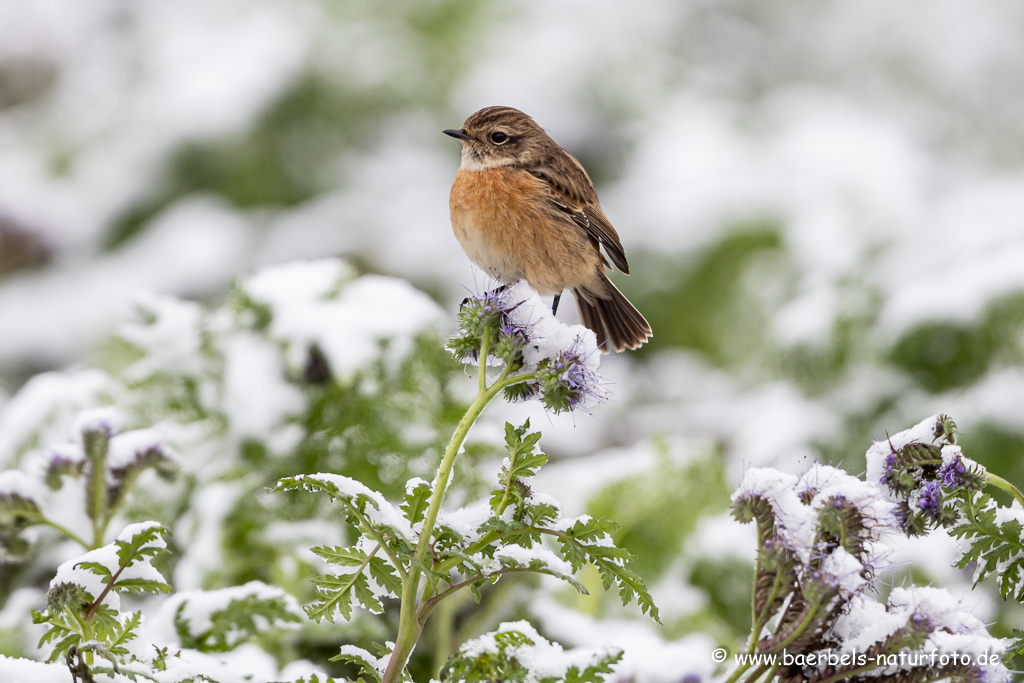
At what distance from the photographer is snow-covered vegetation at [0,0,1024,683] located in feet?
3.47

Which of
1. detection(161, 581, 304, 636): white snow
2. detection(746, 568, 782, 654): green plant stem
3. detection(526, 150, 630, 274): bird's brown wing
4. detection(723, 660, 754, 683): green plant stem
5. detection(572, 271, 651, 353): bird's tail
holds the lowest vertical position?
detection(723, 660, 754, 683): green plant stem

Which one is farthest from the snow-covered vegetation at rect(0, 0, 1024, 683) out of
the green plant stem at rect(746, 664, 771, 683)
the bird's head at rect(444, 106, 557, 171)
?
the bird's head at rect(444, 106, 557, 171)

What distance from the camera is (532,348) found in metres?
1.10

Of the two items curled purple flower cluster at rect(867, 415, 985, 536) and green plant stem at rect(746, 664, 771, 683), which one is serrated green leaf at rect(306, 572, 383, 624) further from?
curled purple flower cluster at rect(867, 415, 985, 536)

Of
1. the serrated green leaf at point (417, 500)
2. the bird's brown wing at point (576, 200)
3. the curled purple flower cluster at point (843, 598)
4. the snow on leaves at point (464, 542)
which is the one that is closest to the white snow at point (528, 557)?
the snow on leaves at point (464, 542)

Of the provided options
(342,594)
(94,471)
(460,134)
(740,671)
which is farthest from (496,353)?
(460,134)

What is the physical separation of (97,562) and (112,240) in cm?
424

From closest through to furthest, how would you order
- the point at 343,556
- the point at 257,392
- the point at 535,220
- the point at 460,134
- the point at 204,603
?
the point at 343,556
the point at 204,603
the point at 257,392
the point at 535,220
the point at 460,134

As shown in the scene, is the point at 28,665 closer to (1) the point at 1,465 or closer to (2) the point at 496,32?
(1) the point at 1,465

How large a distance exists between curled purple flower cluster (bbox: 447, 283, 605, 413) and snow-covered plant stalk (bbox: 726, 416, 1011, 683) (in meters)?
0.22

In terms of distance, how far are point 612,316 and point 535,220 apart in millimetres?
395

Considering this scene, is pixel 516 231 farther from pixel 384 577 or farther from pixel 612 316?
pixel 384 577

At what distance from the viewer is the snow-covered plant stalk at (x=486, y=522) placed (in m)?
1.01

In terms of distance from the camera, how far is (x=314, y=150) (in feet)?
16.6
